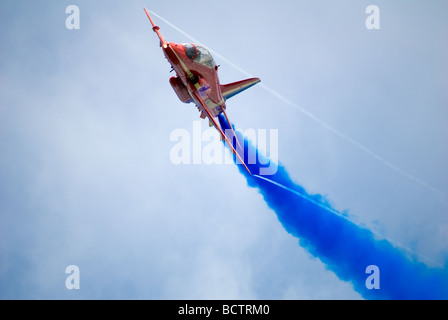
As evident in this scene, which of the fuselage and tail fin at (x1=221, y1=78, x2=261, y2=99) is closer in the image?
the fuselage

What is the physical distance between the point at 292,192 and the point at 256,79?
38.7ft

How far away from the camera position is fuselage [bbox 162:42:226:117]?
31438mm

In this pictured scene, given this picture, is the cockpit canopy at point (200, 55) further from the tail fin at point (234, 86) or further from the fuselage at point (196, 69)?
the tail fin at point (234, 86)

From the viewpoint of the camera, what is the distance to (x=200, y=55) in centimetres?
3216

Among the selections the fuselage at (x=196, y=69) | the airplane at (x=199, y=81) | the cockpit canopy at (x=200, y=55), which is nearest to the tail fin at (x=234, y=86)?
the airplane at (x=199, y=81)

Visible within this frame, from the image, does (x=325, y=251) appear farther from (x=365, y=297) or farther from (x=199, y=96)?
(x=199, y=96)

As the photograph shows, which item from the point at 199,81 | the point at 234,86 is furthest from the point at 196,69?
the point at 234,86

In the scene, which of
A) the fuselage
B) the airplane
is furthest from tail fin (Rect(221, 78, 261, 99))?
the fuselage

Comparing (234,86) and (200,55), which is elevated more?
(234,86)

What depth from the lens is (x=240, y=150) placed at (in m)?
41.5

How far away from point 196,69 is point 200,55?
1.11 metres

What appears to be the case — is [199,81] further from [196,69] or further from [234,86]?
[234,86]

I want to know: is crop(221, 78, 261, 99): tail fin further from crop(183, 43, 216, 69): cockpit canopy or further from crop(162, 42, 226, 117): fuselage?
crop(183, 43, 216, 69): cockpit canopy

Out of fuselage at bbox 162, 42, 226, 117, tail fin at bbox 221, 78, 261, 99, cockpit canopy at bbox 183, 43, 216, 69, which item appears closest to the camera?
fuselage at bbox 162, 42, 226, 117
